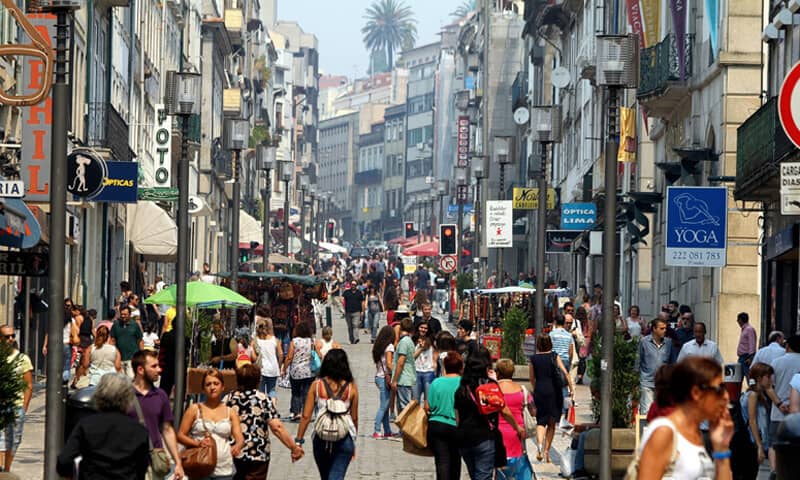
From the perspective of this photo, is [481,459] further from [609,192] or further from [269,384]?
[269,384]

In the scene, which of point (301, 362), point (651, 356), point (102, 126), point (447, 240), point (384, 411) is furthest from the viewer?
point (447, 240)

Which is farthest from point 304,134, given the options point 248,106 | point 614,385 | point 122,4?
point 614,385

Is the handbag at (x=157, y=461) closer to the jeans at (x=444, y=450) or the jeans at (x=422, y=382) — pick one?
the jeans at (x=444, y=450)

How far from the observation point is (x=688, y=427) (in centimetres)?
783

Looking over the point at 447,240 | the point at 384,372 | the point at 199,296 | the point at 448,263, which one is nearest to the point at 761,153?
the point at 384,372

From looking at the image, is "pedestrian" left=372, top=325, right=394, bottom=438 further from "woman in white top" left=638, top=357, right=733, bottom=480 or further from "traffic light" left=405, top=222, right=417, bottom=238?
"traffic light" left=405, top=222, right=417, bottom=238

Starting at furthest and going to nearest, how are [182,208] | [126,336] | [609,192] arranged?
[126,336], [182,208], [609,192]

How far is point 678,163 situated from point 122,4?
1219 cm

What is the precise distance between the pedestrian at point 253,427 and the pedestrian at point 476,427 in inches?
74.9

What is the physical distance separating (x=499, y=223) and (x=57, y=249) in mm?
28582

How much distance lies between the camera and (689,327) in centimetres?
3017

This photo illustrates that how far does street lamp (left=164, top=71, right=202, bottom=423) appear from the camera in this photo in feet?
70.2

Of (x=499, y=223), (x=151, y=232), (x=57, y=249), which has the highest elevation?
(x=499, y=223)

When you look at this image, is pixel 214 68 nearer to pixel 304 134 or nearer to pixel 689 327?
pixel 689 327
